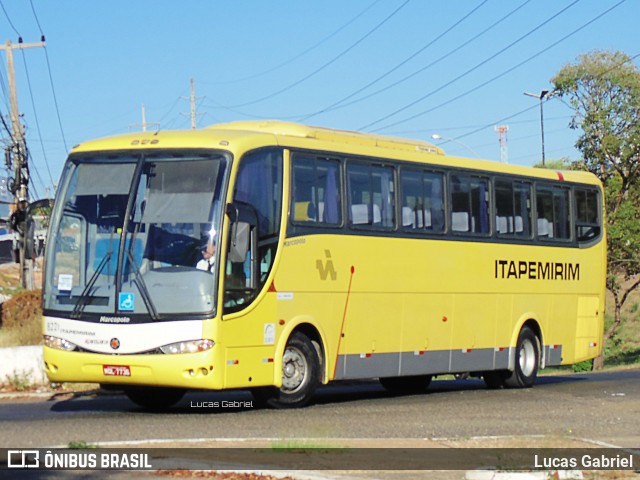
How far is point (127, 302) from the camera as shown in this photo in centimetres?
1577

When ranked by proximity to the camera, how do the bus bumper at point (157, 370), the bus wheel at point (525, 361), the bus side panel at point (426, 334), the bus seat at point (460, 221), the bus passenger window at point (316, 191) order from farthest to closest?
the bus wheel at point (525, 361) → the bus seat at point (460, 221) → the bus side panel at point (426, 334) → the bus passenger window at point (316, 191) → the bus bumper at point (157, 370)

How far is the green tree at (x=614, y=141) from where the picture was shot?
154 feet

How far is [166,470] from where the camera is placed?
10234 mm

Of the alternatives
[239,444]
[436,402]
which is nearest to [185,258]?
[239,444]

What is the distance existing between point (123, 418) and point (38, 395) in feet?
22.8

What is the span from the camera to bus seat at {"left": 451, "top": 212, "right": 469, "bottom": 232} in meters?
20.8

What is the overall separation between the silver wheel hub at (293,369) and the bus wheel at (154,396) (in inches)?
62.5

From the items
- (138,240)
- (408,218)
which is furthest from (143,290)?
(408,218)

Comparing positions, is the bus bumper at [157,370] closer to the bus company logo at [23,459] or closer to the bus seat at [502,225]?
the bus company logo at [23,459]

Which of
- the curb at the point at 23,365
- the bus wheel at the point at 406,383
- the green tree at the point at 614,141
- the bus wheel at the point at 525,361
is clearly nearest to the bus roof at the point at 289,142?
the bus wheel at the point at 525,361

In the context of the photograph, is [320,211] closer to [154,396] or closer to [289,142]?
[289,142]

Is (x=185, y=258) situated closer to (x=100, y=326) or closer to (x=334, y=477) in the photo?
(x=100, y=326)

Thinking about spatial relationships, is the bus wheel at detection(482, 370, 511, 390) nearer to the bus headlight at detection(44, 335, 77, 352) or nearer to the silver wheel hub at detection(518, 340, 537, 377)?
the silver wheel hub at detection(518, 340, 537, 377)

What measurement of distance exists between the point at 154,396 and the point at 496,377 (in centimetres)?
734
